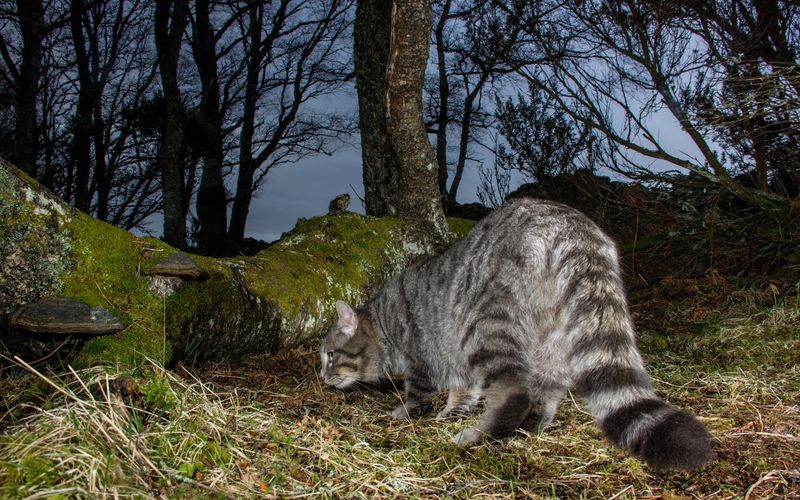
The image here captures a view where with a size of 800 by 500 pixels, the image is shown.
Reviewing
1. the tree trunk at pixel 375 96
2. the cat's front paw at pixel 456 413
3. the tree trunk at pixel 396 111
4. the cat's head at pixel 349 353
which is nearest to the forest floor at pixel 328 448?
the cat's front paw at pixel 456 413

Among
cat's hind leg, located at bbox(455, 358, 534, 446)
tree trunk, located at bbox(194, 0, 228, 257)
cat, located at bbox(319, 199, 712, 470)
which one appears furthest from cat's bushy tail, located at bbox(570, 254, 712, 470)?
tree trunk, located at bbox(194, 0, 228, 257)

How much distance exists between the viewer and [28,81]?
12.7 m

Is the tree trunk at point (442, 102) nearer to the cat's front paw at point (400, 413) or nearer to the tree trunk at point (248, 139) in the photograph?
the tree trunk at point (248, 139)

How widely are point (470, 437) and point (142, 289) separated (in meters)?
2.51

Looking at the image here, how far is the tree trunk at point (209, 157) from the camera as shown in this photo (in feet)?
50.7

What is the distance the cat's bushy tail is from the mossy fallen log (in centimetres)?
250

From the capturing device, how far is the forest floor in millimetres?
2361

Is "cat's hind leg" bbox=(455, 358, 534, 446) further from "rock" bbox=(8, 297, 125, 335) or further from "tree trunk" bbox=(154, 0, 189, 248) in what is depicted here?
"tree trunk" bbox=(154, 0, 189, 248)

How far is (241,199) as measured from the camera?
1650cm

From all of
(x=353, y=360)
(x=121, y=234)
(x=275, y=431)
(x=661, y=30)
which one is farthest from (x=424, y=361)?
→ (x=661, y=30)

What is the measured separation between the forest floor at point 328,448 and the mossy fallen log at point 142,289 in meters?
0.34

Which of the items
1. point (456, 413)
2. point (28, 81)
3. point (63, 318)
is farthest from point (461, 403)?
point (28, 81)

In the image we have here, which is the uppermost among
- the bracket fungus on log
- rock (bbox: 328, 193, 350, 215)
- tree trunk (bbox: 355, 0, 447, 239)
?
tree trunk (bbox: 355, 0, 447, 239)

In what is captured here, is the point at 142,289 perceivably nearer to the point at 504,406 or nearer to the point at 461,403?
the point at 461,403
